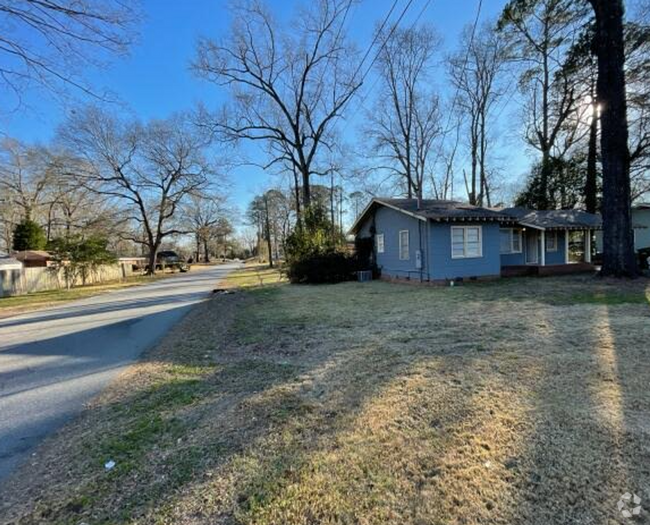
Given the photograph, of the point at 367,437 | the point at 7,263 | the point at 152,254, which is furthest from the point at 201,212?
the point at 367,437

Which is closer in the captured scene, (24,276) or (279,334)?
(279,334)

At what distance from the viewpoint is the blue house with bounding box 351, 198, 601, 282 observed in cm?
1416

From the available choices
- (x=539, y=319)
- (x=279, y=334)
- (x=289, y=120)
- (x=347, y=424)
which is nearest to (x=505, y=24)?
(x=289, y=120)

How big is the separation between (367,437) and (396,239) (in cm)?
1400

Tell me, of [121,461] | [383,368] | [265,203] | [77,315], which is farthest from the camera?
[265,203]

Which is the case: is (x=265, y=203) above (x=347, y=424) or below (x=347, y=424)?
above

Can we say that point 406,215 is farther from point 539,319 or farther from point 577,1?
point 577,1

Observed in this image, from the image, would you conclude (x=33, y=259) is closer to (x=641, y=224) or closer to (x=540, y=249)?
(x=540, y=249)

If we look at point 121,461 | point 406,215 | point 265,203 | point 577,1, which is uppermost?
point 577,1

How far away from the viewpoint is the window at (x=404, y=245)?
1554 centimetres

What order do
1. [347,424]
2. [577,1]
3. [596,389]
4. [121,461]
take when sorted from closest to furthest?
[121,461] → [347,424] → [596,389] → [577,1]

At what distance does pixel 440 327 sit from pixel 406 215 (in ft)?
31.4

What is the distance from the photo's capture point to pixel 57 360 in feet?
19.1

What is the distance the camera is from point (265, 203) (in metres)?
44.3
